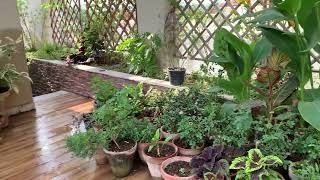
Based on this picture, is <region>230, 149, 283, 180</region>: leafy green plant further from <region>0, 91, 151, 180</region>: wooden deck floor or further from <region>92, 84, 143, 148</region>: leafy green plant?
<region>92, 84, 143, 148</region>: leafy green plant

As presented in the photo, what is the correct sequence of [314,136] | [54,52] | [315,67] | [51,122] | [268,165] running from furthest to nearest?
[54,52], [51,122], [315,67], [314,136], [268,165]

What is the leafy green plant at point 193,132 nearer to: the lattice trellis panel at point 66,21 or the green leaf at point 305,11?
the green leaf at point 305,11

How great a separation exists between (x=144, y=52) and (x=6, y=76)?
1.59m

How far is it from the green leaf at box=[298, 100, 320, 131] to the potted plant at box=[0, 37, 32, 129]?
9.30 feet

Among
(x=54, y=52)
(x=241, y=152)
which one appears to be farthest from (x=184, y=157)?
(x=54, y=52)

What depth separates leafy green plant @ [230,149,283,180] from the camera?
6.28 ft

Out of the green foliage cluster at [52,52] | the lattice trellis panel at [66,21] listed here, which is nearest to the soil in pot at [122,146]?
the green foliage cluster at [52,52]

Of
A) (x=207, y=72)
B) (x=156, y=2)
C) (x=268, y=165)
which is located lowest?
(x=268, y=165)

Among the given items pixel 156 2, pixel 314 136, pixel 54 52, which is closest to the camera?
pixel 314 136

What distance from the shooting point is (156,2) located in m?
4.13

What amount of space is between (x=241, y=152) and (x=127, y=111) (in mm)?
949

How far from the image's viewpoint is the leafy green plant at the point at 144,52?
4.14m

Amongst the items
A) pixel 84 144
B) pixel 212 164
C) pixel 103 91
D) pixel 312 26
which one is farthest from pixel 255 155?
pixel 103 91

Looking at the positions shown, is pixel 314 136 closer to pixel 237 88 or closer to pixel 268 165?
pixel 268 165
